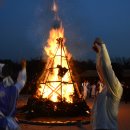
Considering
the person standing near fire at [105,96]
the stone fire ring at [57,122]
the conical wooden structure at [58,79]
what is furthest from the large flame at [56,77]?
the person standing near fire at [105,96]

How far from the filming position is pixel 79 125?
51.0 ft

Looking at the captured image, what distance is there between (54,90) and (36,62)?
4421 centimetres

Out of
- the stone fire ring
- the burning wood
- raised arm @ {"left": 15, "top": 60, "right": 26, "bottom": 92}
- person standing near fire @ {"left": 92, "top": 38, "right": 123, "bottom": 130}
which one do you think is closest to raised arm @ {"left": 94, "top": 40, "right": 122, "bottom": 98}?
person standing near fire @ {"left": 92, "top": 38, "right": 123, "bottom": 130}

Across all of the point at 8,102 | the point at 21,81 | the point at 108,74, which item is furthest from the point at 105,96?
the point at 8,102

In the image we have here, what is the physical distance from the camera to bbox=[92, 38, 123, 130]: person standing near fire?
25.2 feet

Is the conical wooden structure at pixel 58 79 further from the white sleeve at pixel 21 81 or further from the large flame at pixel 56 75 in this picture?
the white sleeve at pixel 21 81

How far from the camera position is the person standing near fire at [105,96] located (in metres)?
7.67

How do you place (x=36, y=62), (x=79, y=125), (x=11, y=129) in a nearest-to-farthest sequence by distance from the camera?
(x=11, y=129)
(x=79, y=125)
(x=36, y=62)

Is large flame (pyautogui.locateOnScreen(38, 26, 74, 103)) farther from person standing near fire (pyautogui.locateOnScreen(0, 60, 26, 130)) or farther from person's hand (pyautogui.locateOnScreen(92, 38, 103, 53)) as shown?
person standing near fire (pyautogui.locateOnScreen(0, 60, 26, 130))

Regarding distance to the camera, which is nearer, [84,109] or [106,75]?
[106,75]

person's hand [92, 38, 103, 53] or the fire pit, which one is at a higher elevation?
person's hand [92, 38, 103, 53]

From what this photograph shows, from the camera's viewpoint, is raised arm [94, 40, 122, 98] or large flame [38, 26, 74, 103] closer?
raised arm [94, 40, 122, 98]

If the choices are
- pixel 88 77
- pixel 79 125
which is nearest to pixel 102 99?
pixel 79 125

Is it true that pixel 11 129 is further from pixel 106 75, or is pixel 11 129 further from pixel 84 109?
pixel 84 109
